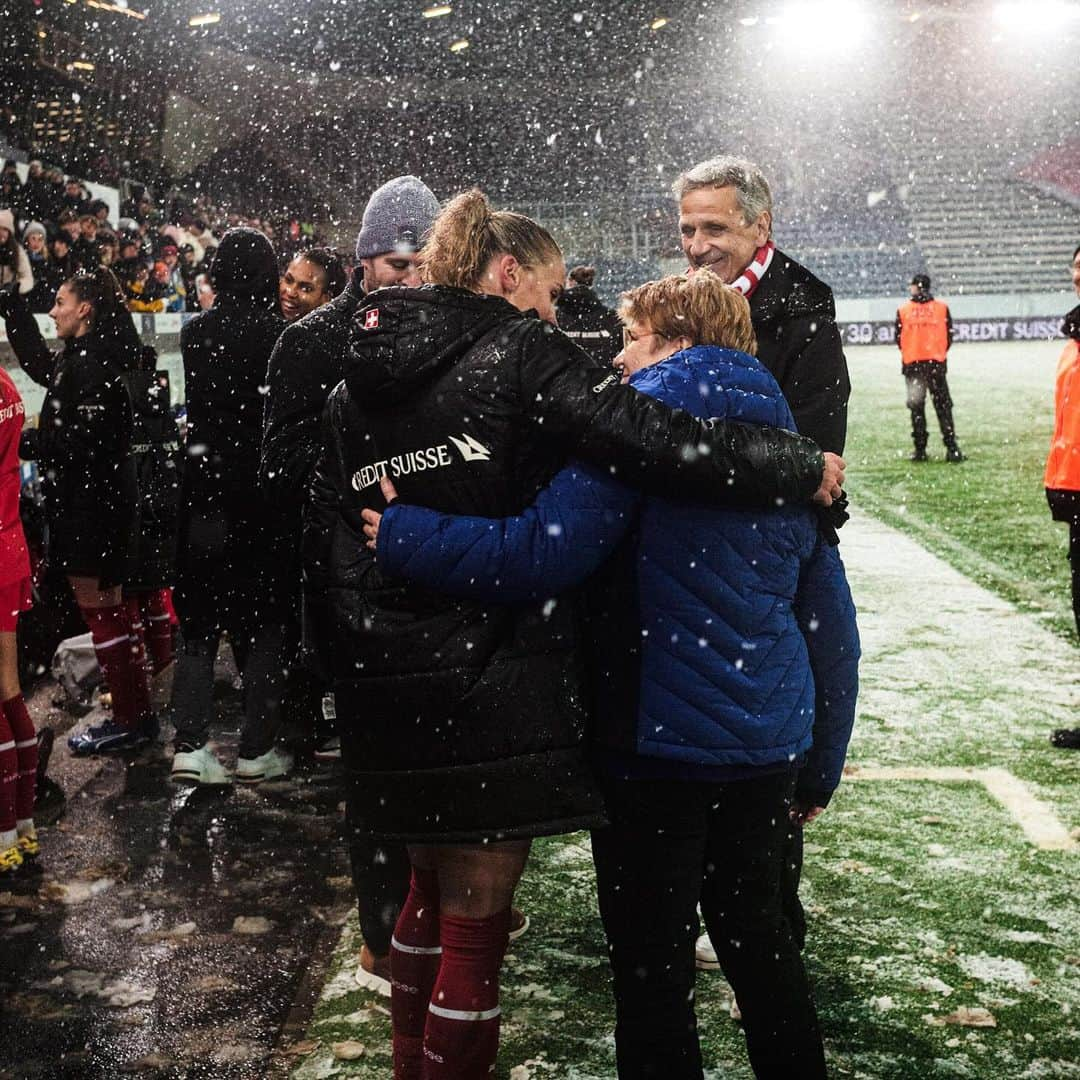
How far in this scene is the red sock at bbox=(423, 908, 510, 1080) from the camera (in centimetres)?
212

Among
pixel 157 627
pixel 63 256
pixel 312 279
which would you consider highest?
pixel 63 256

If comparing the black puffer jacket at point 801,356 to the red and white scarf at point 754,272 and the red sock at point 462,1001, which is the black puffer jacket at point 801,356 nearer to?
the red and white scarf at point 754,272

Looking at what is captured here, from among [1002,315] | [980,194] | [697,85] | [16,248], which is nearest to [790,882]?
[16,248]

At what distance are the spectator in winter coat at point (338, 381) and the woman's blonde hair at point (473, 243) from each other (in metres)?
1.03

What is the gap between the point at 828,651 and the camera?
2.31 metres

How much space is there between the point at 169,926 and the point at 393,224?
77.2 inches

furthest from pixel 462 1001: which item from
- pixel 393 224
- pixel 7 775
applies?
pixel 7 775

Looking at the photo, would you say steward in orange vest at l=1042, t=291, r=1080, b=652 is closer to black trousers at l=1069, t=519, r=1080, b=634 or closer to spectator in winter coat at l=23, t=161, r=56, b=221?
black trousers at l=1069, t=519, r=1080, b=634

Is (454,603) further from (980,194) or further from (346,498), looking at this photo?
(980,194)

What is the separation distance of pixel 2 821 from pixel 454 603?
99.6 inches

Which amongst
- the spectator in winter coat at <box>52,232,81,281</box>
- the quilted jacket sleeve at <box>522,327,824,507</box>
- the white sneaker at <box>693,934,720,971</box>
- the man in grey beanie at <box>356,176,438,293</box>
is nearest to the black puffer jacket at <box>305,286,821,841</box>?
the quilted jacket sleeve at <box>522,327,824,507</box>

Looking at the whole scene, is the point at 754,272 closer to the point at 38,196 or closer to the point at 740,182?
the point at 740,182

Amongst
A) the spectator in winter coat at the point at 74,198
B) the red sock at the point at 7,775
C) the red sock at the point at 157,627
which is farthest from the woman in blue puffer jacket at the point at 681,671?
the spectator in winter coat at the point at 74,198

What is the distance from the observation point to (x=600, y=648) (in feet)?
6.94
